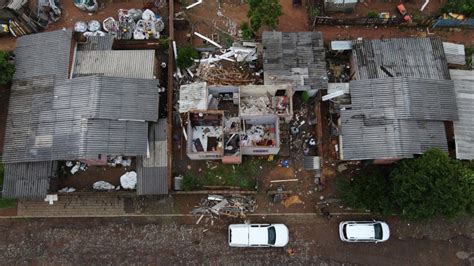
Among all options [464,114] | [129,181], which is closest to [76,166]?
[129,181]

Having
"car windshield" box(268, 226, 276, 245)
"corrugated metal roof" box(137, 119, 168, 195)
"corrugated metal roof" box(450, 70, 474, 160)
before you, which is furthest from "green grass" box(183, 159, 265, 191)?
"corrugated metal roof" box(450, 70, 474, 160)

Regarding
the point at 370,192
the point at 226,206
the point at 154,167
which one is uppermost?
the point at 154,167

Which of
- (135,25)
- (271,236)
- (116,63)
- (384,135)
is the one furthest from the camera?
(135,25)

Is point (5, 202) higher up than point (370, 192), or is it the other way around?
point (370, 192)

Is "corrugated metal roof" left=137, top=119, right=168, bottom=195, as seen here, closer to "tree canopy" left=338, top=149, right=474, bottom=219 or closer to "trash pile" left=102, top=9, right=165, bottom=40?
"trash pile" left=102, top=9, right=165, bottom=40

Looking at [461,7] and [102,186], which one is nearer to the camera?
[102,186]

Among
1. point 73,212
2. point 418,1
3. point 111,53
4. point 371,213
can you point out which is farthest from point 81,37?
point 418,1

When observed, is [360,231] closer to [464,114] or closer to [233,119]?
[464,114]
